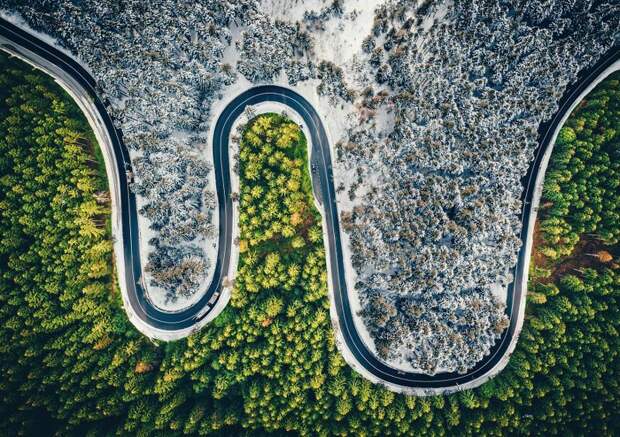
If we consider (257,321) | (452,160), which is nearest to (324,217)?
(257,321)

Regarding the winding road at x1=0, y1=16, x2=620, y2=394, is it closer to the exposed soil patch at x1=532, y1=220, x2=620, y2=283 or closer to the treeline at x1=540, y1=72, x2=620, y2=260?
the exposed soil patch at x1=532, y1=220, x2=620, y2=283

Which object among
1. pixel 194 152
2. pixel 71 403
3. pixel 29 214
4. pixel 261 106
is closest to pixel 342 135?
pixel 261 106

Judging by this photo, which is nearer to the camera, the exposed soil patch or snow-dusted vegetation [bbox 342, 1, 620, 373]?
snow-dusted vegetation [bbox 342, 1, 620, 373]

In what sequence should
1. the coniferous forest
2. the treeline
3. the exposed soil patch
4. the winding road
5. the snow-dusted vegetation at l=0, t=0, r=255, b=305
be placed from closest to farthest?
the coniferous forest < the snow-dusted vegetation at l=0, t=0, r=255, b=305 < the winding road < the treeline < the exposed soil patch

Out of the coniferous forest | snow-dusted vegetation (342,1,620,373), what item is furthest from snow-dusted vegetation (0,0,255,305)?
snow-dusted vegetation (342,1,620,373)

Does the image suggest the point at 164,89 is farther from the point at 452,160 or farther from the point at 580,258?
the point at 580,258

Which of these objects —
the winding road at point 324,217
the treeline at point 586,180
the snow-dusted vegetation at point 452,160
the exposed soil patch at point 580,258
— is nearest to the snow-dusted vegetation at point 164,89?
the winding road at point 324,217
